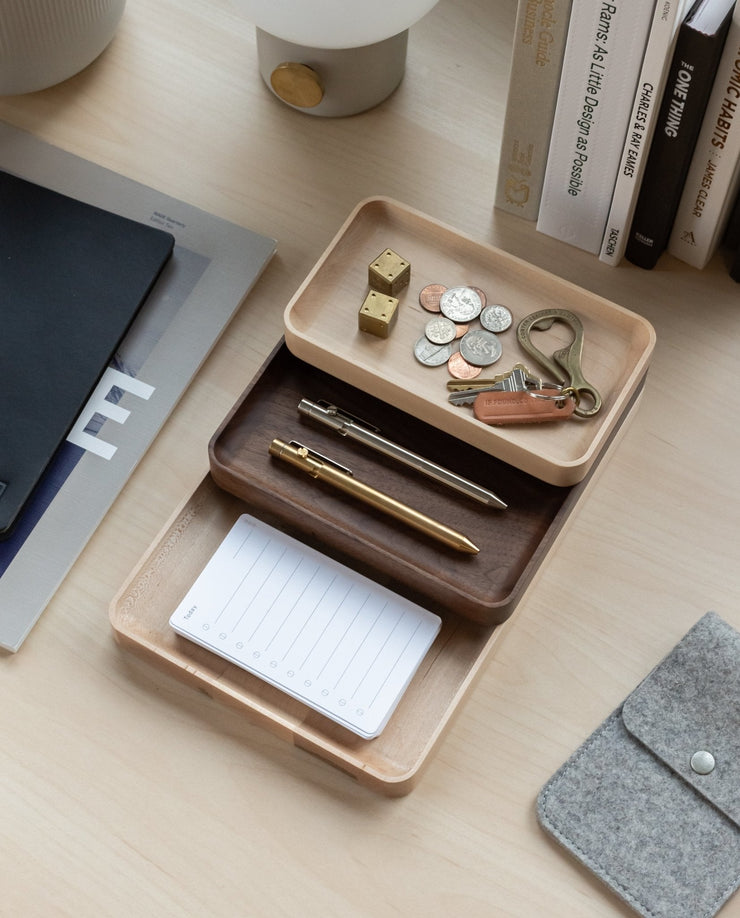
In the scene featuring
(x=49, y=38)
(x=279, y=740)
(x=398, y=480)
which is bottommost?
(x=279, y=740)

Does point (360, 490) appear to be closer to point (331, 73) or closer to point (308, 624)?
point (308, 624)

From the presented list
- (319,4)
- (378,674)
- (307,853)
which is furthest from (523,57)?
(307,853)

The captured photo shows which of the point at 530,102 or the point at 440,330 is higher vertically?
the point at 530,102

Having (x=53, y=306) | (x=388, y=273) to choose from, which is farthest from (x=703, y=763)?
(x=53, y=306)

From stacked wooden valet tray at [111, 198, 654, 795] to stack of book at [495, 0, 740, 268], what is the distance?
0.08 meters

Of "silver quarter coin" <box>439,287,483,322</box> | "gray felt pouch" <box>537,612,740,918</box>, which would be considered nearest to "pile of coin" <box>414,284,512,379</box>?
"silver quarter coin" <box>439,287,483,322</box>

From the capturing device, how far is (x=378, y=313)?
0.75 metres

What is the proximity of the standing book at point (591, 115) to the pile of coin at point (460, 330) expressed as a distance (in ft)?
0.32

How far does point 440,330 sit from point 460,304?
0.02 m

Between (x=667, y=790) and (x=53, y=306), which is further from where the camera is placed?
(x=53, y=306)

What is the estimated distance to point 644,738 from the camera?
69 centimetres

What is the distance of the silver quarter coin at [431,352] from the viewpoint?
758mm

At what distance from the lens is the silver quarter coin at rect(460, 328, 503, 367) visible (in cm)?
76

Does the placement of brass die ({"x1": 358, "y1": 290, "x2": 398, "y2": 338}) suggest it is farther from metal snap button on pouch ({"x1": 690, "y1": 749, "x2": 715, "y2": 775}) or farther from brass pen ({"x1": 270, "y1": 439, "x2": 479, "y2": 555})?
metal snap button on pouch ({"x1": 690, "y1": 749, "x2": 715, "y2": 775})
